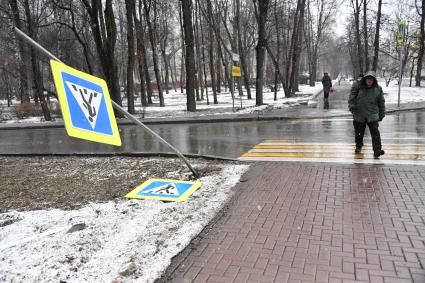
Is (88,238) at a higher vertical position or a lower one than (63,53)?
lower

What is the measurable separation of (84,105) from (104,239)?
196 cm

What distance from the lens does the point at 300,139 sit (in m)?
10.6

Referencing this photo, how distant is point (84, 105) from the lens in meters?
5.34

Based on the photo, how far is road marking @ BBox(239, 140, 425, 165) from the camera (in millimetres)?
7620

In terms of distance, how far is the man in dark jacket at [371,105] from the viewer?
7.70 m

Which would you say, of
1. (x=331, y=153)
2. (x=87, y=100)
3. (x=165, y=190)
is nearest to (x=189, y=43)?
(x=331, y=153)

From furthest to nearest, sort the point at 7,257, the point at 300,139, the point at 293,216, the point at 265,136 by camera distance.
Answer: the point at 265,136
the point at 300,139
the point at 293,216
the point at 7,257

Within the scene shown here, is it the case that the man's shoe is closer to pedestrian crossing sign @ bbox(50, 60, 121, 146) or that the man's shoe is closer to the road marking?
the road marking

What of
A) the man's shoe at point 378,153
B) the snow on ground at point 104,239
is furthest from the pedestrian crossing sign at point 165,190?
the man's shoe at point 378,153

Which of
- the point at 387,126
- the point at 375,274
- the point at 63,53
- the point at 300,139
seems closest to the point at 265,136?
the point at 300,139

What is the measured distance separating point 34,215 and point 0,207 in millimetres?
1079

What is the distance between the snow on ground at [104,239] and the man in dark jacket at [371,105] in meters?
3.61

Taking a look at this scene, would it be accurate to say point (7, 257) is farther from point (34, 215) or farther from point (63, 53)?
point (63, 53)

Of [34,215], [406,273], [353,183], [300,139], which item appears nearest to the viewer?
[406,273]
